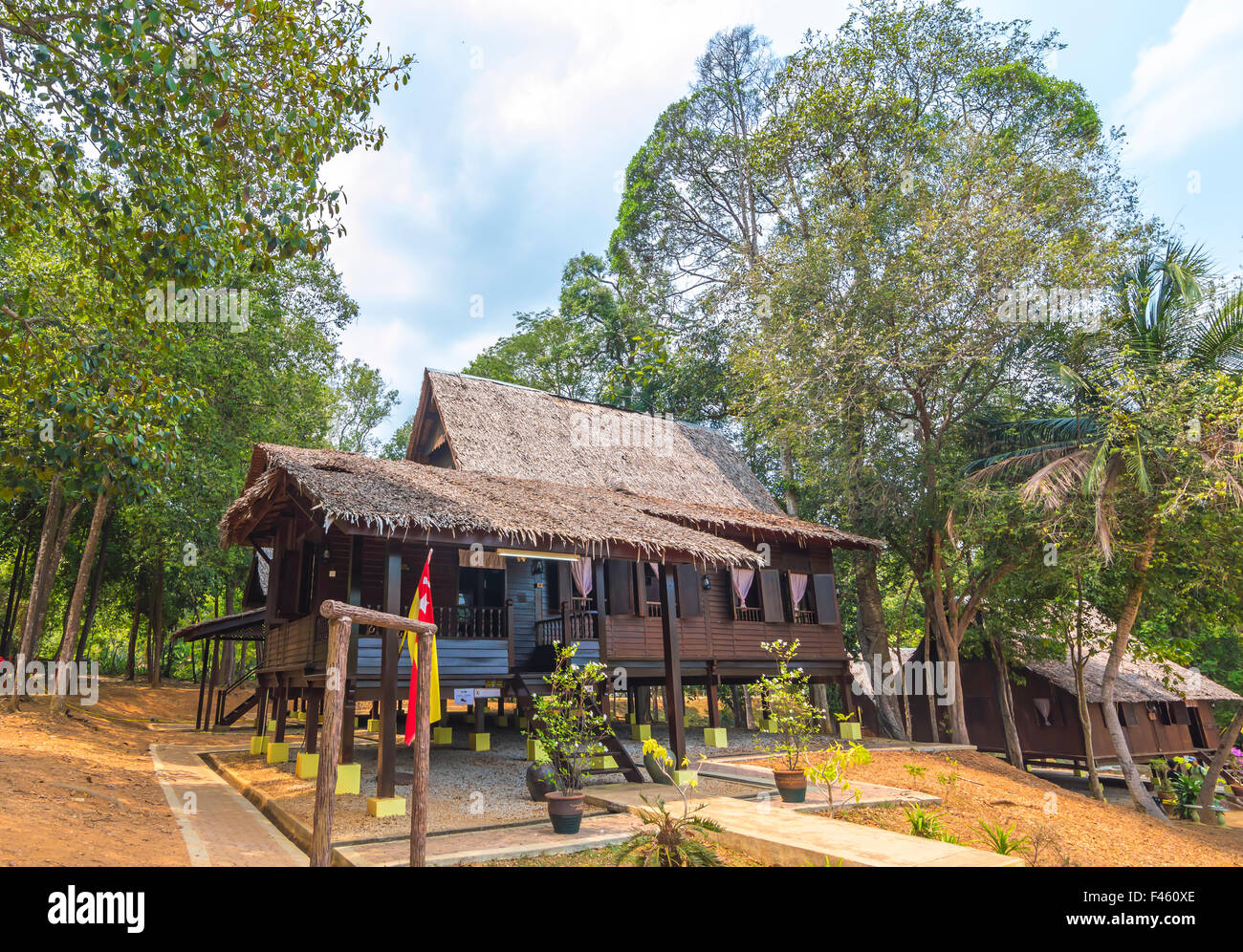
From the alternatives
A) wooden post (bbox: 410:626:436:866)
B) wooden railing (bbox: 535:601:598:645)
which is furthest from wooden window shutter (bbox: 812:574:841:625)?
wooden post (bbox: 410:626:436:866)

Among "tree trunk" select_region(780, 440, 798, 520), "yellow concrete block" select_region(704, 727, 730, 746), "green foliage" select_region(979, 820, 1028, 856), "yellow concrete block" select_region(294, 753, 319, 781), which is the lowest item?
"yellow concrete block" select_region(704, 727, 730, 746)

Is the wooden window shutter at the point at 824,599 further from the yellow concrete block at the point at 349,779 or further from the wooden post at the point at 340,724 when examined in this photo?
the wooden post at the point at 340,724

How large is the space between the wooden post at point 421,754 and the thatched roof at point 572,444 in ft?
28.8

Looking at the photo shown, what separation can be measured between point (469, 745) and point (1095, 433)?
1282 centimetres

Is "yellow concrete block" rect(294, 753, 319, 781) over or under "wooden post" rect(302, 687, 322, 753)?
under

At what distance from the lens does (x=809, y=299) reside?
16.1 metres

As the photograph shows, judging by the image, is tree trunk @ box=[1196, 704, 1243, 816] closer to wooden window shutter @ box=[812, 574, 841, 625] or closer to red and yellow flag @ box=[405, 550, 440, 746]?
wooden window shutter @ box=[812, 574, 841, 625]

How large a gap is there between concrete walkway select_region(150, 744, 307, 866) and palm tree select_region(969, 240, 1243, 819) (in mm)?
12139

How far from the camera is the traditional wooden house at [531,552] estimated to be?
355 inches

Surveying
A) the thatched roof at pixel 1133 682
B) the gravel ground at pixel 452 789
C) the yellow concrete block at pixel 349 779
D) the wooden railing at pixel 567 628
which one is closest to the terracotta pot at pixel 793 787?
the gravel ground at pixel 452 789

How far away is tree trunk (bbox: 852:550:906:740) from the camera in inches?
671

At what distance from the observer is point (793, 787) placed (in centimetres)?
799

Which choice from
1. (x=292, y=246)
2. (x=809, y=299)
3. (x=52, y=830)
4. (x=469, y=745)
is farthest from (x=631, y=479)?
(x=52, y=830)

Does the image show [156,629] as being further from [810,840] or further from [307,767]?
[810,840]
